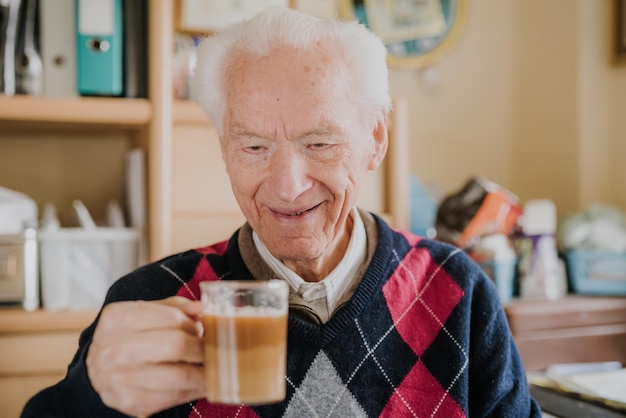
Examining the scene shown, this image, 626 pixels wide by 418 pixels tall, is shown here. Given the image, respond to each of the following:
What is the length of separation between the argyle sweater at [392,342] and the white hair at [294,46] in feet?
0.95

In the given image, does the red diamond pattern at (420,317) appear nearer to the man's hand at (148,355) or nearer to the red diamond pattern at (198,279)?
the red diamond pattern at (198,279)

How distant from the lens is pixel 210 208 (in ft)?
6.60

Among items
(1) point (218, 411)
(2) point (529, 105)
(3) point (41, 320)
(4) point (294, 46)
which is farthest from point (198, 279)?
(2) point (529, 105)

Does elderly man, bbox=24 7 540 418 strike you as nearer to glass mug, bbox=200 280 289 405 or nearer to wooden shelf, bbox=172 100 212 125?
glass mug, bbox=200 280 289 405

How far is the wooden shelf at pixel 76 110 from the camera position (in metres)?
1.85

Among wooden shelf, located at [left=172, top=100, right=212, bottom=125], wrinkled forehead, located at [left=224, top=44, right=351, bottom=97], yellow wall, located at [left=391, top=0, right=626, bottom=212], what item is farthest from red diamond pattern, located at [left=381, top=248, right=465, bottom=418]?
yellow wall, located at [left=391, top=0, right=626, bottom=212]

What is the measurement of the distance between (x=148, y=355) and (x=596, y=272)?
1754mm

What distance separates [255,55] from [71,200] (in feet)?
4.39

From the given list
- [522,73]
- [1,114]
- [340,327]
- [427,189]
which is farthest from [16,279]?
[522,73]

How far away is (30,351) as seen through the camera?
1829mm

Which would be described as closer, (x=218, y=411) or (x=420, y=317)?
(x=218, y=411)

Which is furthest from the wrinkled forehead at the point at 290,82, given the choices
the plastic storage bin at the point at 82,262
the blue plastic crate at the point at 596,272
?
the blue plastic crate at the point at 596,272

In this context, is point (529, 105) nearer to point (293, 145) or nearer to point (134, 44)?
point (134, 44)

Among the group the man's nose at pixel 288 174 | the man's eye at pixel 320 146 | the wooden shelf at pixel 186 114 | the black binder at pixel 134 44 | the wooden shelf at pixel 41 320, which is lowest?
the wooden shelf at pixel 41 320
